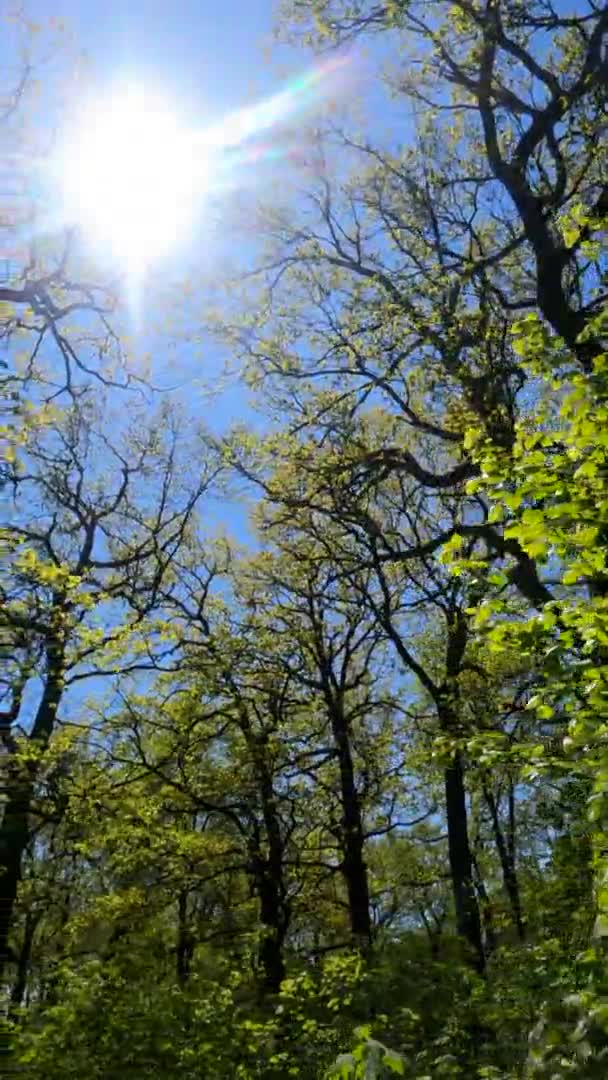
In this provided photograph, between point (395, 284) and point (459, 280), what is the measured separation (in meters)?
1.18

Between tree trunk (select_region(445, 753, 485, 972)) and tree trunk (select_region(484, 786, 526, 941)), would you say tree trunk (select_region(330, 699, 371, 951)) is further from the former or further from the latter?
tree trunk (select_region(484, 786, 526, 941))

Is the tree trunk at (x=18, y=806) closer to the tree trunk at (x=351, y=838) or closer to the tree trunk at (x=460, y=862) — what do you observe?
the tree trunk at (x=351, y=838)

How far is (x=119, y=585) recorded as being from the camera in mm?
16953

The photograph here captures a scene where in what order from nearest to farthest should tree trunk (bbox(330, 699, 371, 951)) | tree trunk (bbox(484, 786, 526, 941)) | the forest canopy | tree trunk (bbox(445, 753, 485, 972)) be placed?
the forest canopy
tree trunk (bbox(445, 753, 485, 972))
tree trunk (bbox(330, 699, 371, 951))
tree trunk (bbox(484, 786, 526, 941))

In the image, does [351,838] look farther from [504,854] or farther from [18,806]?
[504,854]

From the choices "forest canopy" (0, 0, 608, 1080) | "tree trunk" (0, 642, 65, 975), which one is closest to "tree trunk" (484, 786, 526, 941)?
"forest canopy" (0, 0, 608, 1080)

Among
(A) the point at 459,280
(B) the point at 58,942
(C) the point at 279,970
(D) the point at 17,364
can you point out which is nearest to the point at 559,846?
(C) the point at 279,970

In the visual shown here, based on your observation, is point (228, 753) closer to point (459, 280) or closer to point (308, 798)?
point (308, 798)


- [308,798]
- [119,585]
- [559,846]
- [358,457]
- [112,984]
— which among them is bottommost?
[112,984]

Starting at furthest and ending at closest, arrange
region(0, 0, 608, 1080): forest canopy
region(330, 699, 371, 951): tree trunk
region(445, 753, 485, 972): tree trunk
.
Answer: region(330, 699, 371, 951): tree trunk → region(445, 753, 485, 972): tree trunk → region(0, 0, 608, 1080): forest canopy

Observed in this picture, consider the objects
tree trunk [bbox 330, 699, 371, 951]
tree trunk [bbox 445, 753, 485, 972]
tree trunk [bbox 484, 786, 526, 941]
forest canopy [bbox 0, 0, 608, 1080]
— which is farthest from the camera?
tree trunk [bbox 484, 786, 526, 941]

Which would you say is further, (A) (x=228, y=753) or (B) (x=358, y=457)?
(A) (x=228, y=753)

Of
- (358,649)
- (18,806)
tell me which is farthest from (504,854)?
(18,806)

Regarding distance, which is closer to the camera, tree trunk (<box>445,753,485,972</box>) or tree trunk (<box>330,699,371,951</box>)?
tree trunk (<box>445,753,485,972</box>)
